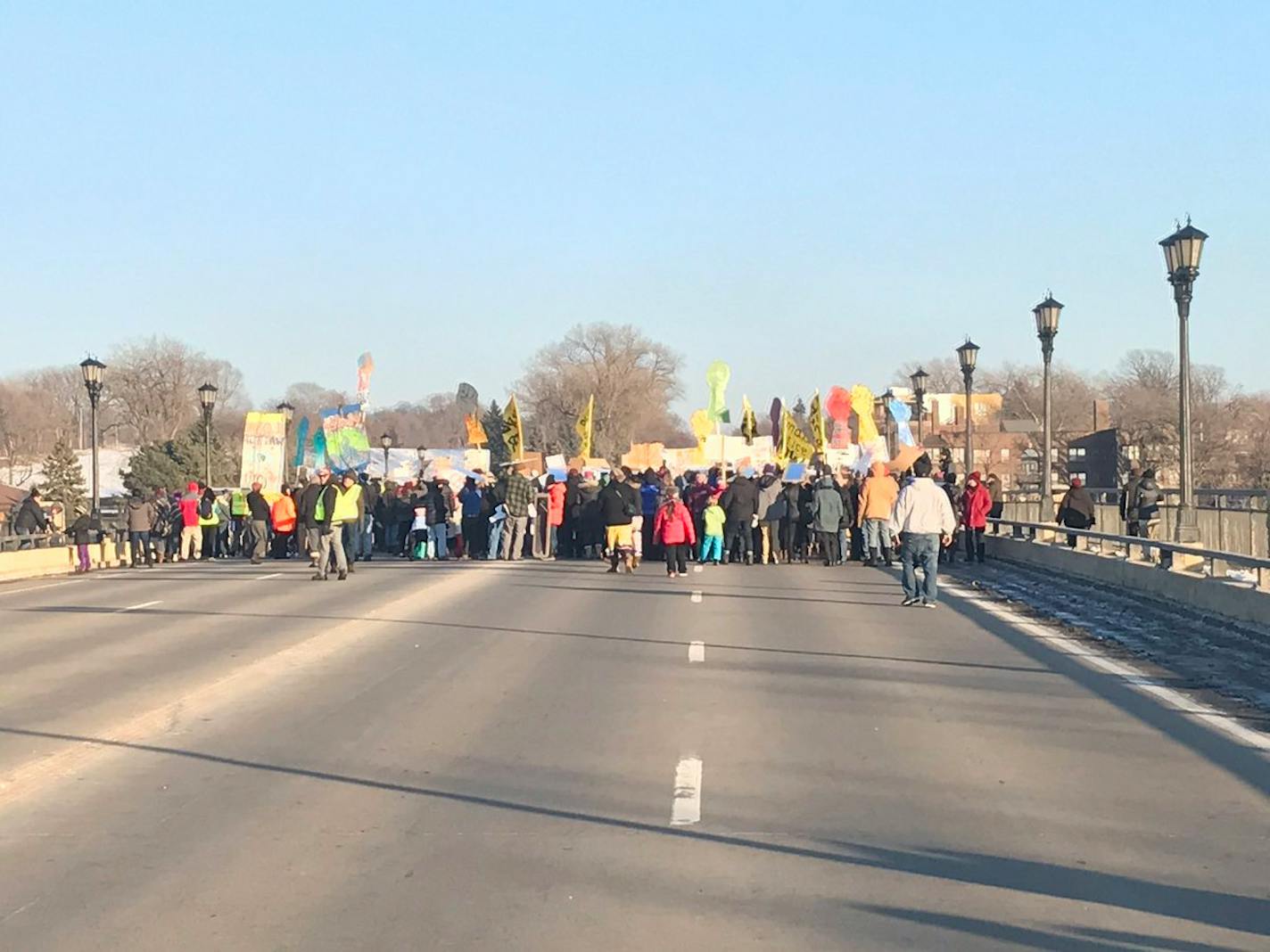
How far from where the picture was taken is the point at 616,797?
8.56m

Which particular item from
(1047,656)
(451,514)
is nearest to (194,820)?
(1047,656)

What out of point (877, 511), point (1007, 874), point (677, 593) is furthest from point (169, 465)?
point (1007, 874)

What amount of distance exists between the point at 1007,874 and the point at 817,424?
140 feet

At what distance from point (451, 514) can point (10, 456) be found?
82.3 m

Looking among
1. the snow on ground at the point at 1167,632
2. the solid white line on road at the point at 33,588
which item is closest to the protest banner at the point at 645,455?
the solid white line on road at the point at 33,588

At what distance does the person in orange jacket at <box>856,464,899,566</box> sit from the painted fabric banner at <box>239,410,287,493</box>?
62.5 ft

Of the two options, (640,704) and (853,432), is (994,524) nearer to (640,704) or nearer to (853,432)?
(640,704)

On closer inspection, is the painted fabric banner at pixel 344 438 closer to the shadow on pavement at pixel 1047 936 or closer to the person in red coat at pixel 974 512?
the person in red coat at pixel 974 512

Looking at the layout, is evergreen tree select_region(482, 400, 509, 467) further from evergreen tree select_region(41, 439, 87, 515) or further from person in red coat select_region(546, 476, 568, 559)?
person in red coat select_region(546, 476, 568, 559)

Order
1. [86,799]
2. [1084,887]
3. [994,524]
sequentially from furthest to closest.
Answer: [994,524]
[86,799]
[1084,887]

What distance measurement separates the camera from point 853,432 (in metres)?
90.2

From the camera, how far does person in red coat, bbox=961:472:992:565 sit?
102 ft

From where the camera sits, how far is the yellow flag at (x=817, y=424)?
48969 millimetres

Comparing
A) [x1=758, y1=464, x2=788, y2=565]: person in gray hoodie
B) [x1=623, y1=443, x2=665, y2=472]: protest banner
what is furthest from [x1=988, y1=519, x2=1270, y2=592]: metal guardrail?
[x1=623, y1=443, x2=665, y2=472]: protest banner
